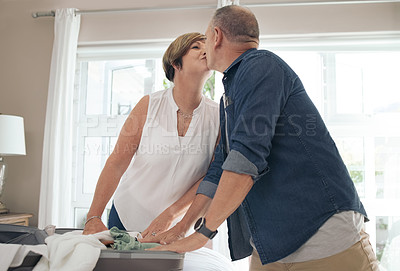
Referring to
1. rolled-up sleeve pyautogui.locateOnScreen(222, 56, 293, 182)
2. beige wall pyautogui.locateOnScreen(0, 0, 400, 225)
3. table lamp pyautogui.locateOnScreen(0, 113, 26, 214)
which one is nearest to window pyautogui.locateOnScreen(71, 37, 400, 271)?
beige wall pyautogui.locateOnScreen(0, 0, 400, 225)

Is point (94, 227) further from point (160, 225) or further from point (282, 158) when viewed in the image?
point (282, 158)

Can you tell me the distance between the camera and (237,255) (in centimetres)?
134

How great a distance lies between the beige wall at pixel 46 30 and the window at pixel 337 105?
0.57 feet

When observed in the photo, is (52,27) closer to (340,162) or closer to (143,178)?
(143,178)

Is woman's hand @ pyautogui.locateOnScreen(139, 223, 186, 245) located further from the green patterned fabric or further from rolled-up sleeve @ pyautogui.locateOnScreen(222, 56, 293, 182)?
rolled-up sleeve @ pyautogui.locateOnScreen(222, 56, 293, 182)

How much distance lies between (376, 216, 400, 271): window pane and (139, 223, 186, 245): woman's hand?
7.93 feet

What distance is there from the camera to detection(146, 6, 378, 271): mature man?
1034mm

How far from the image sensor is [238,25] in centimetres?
125

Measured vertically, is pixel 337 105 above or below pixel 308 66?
below

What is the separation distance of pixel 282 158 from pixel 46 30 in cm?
337

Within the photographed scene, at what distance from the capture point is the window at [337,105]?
3.26 metres

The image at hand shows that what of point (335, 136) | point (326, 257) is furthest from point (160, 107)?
point (335, 136)

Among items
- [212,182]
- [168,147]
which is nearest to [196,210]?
[212,182]

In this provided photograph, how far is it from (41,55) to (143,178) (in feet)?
8.45
